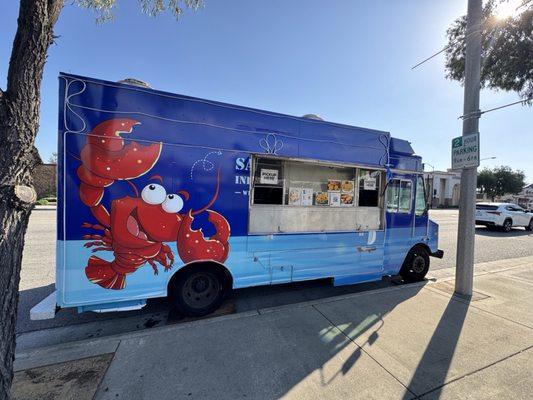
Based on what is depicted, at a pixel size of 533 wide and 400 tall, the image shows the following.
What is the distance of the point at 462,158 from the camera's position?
5.05 meters

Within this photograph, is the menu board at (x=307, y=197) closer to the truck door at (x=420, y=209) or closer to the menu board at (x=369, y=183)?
the menu board at (x=369, y=183)

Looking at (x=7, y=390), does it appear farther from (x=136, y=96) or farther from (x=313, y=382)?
(x=136, y=96)

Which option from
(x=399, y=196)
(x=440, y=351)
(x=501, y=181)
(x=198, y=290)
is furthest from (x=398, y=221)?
(x=501, y=181)

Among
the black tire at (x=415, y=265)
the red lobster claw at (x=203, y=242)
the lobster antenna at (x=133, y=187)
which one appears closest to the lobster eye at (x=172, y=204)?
the red lobster claw at (x=203, y=242)

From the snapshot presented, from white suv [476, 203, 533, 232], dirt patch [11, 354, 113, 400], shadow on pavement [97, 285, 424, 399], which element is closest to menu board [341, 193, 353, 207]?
shadow on pavement [97, 285, 424, 399]

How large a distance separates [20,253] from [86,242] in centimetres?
146

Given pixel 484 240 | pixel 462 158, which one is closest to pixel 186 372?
pixel 462 158

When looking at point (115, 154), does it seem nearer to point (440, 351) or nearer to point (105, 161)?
point (105, 161)

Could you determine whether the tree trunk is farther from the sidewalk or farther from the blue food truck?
the blue food truck

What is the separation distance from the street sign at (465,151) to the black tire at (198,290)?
16.1 ft

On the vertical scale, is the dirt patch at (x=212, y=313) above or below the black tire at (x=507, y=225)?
below

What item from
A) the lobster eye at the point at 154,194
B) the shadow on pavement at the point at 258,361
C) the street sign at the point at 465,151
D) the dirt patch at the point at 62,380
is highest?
the street sign at the point at 465,151

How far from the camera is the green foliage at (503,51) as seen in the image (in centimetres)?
660

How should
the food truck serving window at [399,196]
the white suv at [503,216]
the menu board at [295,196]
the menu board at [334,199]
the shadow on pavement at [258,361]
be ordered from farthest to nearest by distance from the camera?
the white suv at [503,216]
the food truck serving window at [399,196]
the menu board at [334,199]
the menu board at [295,196]
the shadow on pavement at [258,361]
